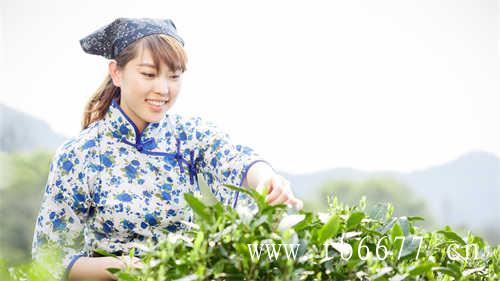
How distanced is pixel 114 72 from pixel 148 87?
185 mm

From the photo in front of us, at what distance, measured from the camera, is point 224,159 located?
1.60m

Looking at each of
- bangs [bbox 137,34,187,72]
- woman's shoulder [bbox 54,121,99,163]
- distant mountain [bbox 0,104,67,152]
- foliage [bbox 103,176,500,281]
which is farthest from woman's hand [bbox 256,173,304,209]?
distant mountain [bbox 0,104,67,152]

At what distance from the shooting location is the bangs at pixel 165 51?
1.60 m

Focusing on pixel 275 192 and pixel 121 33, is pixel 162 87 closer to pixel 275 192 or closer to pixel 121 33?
pixel 121 33

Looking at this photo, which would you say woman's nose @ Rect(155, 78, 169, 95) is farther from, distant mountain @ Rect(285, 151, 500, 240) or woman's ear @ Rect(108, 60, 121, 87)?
distant mountain @ Rect(285, 151, 500, 240)

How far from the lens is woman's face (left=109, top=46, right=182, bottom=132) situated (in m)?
1.60

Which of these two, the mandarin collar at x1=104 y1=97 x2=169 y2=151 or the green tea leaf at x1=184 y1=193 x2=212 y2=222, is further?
the mandarin collar at x1=104 y1=97 x2=169 y2=151

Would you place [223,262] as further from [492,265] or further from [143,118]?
[143,118]

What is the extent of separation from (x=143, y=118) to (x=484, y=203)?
102ft

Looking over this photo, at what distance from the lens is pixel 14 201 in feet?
61.0

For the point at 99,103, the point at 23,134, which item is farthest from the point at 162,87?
the point at 23,134

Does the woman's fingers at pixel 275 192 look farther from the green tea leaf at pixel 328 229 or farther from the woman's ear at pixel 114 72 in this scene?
the woman's ear at pixel 114 72

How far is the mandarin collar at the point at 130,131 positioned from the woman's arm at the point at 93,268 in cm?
37

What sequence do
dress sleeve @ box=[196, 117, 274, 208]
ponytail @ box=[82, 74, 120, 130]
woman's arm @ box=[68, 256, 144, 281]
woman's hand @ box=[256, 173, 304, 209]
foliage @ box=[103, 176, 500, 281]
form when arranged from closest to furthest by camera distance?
foliage @ box=[103, 176, 500, 281] < woman's hand @ box=[256, 173, 304, 209] < woman's arm @ box=[68, 256, 144, 281] < dress sleeve @ box=[196, 117, 274, 208] < ponytail @ box=[82, 74, 120, 130]
